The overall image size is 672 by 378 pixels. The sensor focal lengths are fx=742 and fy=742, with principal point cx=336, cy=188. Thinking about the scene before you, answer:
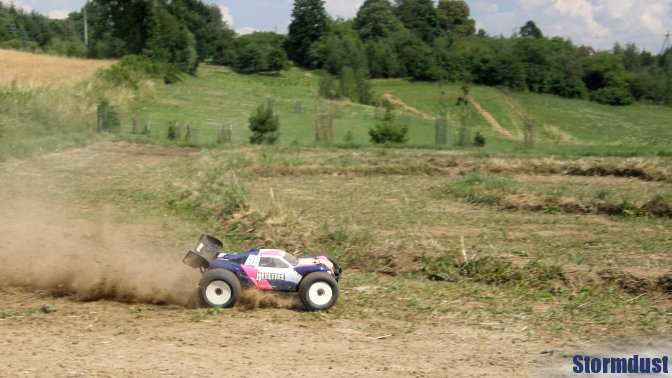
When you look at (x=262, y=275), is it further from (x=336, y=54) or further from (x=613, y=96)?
(x=336, y=54)

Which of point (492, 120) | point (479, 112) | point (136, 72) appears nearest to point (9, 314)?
point (492, 120)

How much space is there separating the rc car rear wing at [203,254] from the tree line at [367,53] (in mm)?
45268

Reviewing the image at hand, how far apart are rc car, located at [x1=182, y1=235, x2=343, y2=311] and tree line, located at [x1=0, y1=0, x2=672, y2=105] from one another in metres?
45.1

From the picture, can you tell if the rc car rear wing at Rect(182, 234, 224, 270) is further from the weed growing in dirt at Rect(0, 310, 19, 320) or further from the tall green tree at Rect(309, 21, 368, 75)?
the tall green tree at Rect(309, 21, 368, 75)

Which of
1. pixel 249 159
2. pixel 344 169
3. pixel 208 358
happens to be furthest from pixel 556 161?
pixel 208 358

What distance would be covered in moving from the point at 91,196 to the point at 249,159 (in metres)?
8.25

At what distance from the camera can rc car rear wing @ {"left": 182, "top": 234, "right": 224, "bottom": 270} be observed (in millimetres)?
11250

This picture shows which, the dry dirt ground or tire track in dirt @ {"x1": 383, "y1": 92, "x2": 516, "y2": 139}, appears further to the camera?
tire track in dirt @ {"x1": 383, "y1": 92, "x2": 516, "y2": 139}

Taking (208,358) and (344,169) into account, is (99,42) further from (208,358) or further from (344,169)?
(208,358)

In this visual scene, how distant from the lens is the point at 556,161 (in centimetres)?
2820

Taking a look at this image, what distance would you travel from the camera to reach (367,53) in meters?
88.1

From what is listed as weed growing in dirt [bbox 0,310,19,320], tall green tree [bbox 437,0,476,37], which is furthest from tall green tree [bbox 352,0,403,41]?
weed growing in dirt [bbox 0,310,19,320]

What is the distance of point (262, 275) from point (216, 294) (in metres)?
0.73

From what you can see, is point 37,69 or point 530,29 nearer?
point 37,69
